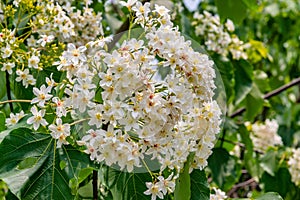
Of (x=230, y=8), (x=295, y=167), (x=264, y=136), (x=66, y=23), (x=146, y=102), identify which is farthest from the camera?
(x=264, y=136)

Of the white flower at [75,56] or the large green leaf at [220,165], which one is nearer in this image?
the white flower at [75,56]

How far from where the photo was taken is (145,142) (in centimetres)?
105

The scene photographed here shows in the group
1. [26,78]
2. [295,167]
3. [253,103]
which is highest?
[26,78]

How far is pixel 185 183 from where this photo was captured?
114 cm

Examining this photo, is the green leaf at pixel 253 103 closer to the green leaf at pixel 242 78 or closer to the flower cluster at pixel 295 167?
the green leaf at pixel 242 78

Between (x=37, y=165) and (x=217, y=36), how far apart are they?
1111 mm

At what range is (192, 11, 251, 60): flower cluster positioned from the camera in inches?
82.6

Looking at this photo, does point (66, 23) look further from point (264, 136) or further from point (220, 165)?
point (264, 136)

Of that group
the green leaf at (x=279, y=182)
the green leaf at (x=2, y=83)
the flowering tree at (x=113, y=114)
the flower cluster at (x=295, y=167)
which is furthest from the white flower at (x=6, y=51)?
the flower cluster at (x=295, y=167)

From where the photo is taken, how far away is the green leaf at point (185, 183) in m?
1.14

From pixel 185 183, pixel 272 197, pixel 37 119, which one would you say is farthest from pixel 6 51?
pixel 272 197

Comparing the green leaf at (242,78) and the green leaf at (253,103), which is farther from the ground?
the green leaf at (242,78)

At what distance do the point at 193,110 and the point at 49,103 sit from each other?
25 centimetres

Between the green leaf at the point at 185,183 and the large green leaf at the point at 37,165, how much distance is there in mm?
178
